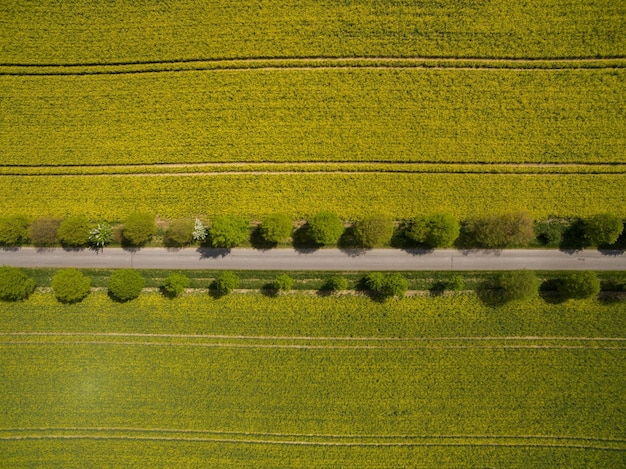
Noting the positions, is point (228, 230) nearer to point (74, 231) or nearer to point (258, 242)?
point (258, 242)

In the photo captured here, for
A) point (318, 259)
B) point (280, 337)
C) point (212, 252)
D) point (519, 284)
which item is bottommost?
point (280, 337)

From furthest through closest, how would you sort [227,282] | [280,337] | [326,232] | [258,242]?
[258,242] < [280,337] < [227,282] < [326,232]

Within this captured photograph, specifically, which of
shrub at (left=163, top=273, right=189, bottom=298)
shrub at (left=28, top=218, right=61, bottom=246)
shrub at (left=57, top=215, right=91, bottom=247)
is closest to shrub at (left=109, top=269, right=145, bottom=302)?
shrub at (left=163, top=273, right=189, bottom=298)

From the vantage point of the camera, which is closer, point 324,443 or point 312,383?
point 324,443

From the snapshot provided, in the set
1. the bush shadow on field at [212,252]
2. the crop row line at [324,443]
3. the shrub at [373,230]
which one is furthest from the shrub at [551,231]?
→ the bush shadow on field at [212,252]

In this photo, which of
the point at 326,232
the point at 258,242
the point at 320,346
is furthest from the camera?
the point at 258,242

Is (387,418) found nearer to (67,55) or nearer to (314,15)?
(314,15)

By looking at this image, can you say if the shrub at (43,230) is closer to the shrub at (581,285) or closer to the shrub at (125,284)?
the shrub at (125,284)

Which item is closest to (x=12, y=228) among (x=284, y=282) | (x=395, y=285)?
(x=284, y=282)
